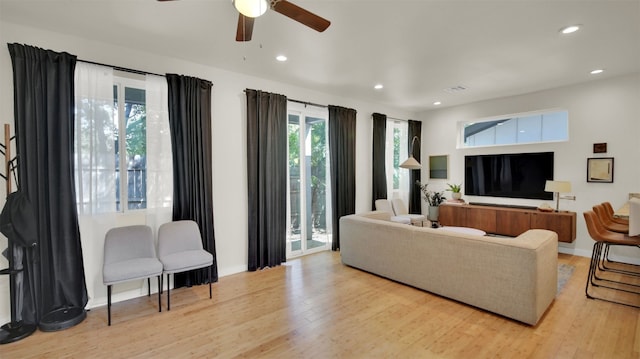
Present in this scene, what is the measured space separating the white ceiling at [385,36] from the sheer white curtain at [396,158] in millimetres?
1965

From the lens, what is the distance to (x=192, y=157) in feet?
12.1

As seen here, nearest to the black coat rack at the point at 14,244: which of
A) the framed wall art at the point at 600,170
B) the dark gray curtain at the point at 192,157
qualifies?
the dark gray curtain at the point at 192,157

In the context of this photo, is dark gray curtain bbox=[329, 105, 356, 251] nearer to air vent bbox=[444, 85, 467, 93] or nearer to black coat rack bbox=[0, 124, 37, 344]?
air vent bbox=[444, 85, 467, 93]

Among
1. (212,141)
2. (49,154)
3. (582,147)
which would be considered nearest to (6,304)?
(49,154)

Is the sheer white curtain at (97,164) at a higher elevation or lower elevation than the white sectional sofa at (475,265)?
higher

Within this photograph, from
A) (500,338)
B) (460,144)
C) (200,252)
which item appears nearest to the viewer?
(500,338)

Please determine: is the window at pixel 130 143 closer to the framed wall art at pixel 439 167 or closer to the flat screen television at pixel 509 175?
the framed wall art at pixel 439 167

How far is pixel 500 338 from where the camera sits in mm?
2539

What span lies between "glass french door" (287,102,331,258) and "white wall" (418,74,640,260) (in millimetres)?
3418

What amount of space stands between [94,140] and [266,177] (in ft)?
6.70

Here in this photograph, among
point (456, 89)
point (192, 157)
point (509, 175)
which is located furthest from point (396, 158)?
point (192, 157)

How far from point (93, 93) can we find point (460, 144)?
6.34 meters

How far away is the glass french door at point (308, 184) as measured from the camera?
4.95 m

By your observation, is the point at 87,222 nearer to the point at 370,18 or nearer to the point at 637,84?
the point at 370,18
